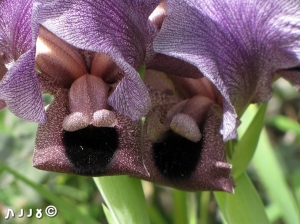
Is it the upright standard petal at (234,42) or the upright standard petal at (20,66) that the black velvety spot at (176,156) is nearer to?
the upright standard petal at (234,42)

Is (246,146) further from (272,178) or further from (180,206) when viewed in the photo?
(180,206)

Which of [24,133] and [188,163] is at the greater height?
[188,163]

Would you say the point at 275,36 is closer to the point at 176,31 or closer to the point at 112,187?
the point at 176,31

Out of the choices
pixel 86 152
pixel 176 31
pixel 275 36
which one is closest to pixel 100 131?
pixel 86 152

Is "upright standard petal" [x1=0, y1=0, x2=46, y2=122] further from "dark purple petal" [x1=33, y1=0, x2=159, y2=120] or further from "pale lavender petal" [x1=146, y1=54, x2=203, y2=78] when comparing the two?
"pale lavender petal" [x1=146, y1=54, x2=203, y2=78]

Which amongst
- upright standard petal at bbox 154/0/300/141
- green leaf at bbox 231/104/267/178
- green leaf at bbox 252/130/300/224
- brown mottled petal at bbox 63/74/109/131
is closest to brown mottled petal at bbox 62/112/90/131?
brown mottled petal at bbox 63/74/109/131

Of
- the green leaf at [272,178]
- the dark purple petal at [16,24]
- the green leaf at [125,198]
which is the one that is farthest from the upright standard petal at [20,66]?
the green leaf at [272,178]

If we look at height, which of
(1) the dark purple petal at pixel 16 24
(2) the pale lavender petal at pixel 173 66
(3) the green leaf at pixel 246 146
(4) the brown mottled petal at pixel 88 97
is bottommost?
(3) the green leaf at pixel 246 146
